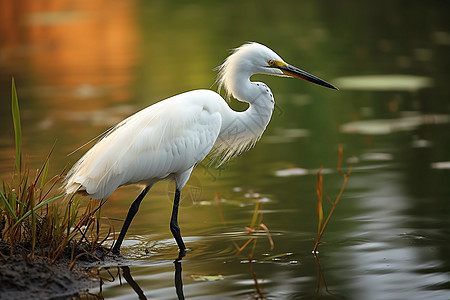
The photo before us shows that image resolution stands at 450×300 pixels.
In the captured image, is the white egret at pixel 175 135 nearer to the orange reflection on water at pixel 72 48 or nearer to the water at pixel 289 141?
the water at pixel 289 141

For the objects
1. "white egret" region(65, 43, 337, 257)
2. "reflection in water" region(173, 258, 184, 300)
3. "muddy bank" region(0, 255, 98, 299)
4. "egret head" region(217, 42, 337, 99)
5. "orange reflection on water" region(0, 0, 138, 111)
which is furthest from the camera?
"orange reflection on water" region(0, 0, 138, 111)

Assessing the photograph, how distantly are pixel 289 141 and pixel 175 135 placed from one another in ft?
11.7

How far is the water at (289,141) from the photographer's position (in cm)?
505

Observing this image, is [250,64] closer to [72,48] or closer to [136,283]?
[136,283]

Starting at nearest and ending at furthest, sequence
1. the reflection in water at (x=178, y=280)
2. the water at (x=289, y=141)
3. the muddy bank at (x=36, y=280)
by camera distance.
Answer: the muddy bank at (x=36, y=280) < the reflection in water at (x=178, y=280) < the water at (x=289, y=141)

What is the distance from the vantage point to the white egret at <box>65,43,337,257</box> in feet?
18.0

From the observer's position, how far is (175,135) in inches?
223

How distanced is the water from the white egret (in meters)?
0.54

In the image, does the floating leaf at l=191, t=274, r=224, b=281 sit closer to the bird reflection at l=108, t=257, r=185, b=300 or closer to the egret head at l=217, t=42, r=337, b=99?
the bird reflection at l=108, t=257, r=185, b=300

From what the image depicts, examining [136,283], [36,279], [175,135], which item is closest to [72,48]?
[175,135]

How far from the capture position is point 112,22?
2131cm

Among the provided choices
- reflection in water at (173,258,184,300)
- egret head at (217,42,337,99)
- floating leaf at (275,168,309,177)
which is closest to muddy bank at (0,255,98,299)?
reflection in water at (173,258,184,300)

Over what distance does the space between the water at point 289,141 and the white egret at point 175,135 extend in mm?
544

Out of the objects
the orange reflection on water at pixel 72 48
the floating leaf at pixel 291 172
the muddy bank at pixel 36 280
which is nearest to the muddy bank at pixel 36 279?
the muddy bank at pixel 36 280
